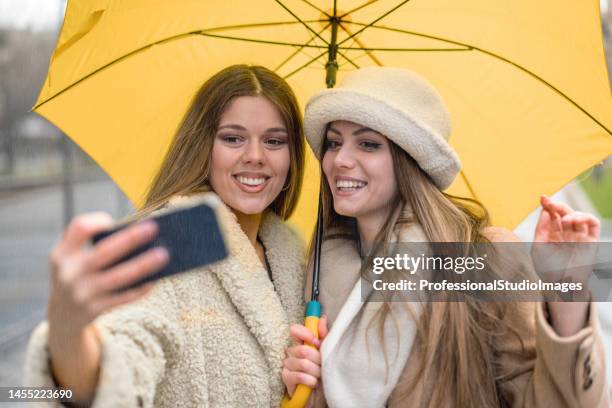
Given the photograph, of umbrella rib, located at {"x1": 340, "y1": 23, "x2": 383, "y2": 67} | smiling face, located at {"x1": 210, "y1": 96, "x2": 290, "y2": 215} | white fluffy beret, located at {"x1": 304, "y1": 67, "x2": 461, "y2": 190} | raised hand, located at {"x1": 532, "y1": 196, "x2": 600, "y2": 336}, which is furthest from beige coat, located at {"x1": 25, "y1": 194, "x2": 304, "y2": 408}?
umbrella rib, located at {"x1": 340, "y1": 23, "x2": 383, "y2": 67}

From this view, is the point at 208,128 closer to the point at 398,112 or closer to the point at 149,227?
the point at 398,112

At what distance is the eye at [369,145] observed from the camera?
252 cm

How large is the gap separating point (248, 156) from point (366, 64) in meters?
0.84

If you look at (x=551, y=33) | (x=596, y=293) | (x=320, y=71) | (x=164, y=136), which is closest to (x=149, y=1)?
(x=164, y=136)

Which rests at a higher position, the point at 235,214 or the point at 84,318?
the point at 235,214

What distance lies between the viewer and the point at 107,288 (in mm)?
1235

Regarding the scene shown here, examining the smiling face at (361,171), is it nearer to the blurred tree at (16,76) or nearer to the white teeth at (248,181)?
the white teeth at (248,181)

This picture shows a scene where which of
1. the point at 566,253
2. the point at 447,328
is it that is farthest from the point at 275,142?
the point at 566,253

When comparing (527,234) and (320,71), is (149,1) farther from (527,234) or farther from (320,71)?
(527,234)

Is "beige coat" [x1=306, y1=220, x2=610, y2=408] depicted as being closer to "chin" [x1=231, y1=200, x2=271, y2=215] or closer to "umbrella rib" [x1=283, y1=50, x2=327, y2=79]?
"chin" [x1=231, y1=200, x2=271, y2=215]

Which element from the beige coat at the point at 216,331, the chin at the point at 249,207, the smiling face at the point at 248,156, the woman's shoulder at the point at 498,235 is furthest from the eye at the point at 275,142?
the woman's shoulder at the point at 498,235

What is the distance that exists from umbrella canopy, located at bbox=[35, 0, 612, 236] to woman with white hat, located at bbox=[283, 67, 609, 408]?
449 millimetres

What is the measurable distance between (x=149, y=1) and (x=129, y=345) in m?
1.57

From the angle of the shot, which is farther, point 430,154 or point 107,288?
point 430,154
